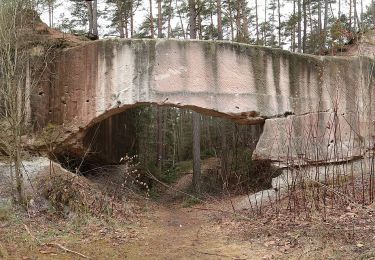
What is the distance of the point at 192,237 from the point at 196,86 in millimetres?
3364

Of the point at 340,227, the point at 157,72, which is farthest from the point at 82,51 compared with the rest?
the point at 340,227

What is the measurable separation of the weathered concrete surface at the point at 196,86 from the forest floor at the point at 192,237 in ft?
7.64

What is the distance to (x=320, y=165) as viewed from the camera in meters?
9.25

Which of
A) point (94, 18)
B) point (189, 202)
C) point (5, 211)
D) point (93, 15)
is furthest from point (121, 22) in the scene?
point (5, 211)

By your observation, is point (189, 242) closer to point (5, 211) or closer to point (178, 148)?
point (5, 211)

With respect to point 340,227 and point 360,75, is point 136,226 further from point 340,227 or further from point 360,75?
point 360,75

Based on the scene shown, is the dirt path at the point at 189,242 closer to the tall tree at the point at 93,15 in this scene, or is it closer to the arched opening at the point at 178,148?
the arched opening at the point at 178,148

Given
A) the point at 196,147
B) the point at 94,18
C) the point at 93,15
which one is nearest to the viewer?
the point at 196,147

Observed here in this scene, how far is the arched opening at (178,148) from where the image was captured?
35.0 feet

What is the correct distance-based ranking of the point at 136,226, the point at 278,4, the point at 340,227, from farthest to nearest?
the point at 278,4 < the point at 136,226 < the point at 340,227

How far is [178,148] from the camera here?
82.3ft

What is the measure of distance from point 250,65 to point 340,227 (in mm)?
4646

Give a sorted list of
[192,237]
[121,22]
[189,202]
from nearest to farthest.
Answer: [192,237] < [189,202] < [121,22]

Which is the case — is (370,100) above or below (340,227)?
above
